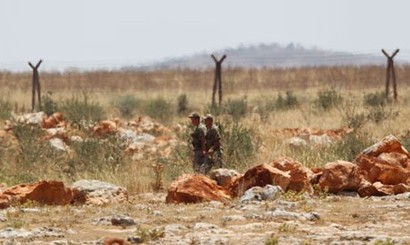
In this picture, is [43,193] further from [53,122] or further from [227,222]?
[53,122]

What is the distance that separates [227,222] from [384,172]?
3.79 metres

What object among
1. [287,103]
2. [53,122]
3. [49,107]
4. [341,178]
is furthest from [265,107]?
[341,178]

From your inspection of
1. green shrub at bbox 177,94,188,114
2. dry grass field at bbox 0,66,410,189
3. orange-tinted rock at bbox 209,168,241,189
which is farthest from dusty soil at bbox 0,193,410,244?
green shrub at bbox 177,94,188,114

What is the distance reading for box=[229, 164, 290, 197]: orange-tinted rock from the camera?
12336 mm

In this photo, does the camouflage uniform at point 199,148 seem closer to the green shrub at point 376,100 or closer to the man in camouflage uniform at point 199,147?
the man in camouflage uniform at point 199,147

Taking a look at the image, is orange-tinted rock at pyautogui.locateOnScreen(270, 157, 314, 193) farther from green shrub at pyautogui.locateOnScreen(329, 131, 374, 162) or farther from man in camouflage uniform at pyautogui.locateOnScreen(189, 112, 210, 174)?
A: green shrub at pyautogui.locateOnScreen(329, 131, 374, 162)

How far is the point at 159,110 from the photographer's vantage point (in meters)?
33.3

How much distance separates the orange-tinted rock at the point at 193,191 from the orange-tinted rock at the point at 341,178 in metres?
1.44

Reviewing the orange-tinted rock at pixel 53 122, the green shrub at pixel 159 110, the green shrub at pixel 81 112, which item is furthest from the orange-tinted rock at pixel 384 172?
the green shrub at pixel 159 110

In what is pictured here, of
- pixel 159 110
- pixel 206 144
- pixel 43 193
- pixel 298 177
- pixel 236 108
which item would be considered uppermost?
pixel 206 144

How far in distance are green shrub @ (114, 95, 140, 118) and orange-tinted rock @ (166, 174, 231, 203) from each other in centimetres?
2288

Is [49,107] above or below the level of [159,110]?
above

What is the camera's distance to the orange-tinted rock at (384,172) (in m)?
12.8

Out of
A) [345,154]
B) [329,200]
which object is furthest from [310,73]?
[329,200]
